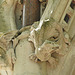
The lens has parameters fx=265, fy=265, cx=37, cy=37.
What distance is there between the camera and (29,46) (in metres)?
4.30

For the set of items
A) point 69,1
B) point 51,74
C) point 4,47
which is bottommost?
point 51,74

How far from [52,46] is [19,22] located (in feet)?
5.21

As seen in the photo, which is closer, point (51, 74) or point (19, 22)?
point (51, 74)

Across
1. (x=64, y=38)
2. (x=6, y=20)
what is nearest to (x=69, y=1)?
(x=64, y=38)

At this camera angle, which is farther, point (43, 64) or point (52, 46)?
point (43, 64)

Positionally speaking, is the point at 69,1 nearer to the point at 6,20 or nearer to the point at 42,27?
the point at 42,27

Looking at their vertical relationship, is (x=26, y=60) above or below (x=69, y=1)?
below

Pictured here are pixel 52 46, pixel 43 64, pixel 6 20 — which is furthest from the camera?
pixel 6 20

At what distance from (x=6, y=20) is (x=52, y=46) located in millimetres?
1696

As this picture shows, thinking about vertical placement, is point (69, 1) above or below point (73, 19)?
above

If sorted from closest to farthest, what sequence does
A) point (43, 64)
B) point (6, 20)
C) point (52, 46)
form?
Result: point (52, 46), point (43, 64), point (6, 20)

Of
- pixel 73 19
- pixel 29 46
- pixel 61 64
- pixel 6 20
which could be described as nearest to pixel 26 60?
pixel 29 46

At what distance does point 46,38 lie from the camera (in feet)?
13.5

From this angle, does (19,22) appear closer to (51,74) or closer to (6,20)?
(6,20)
